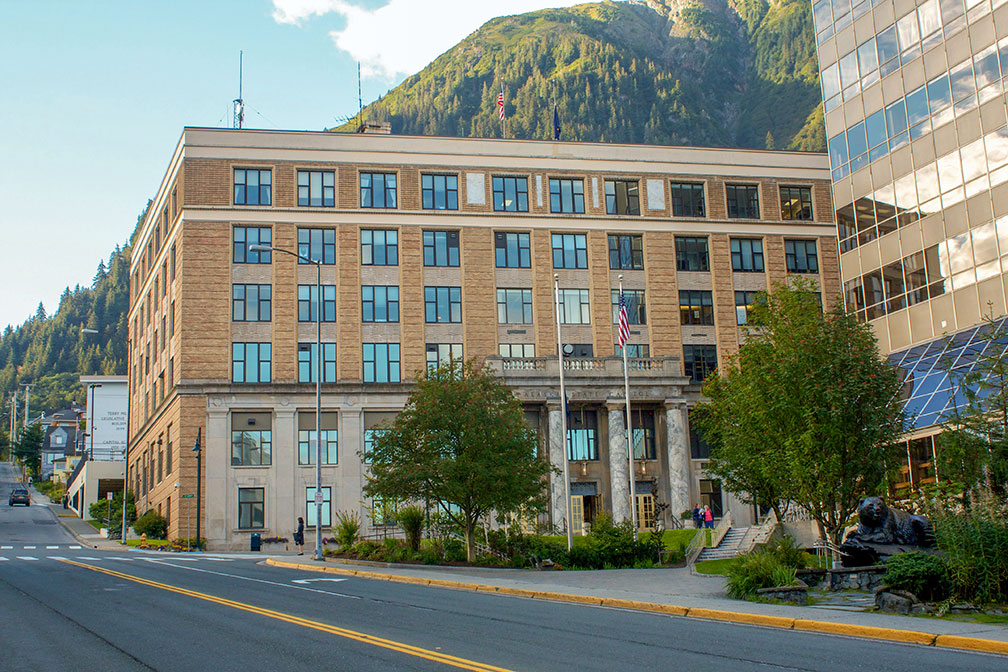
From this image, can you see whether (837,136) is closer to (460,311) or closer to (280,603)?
(460,311)

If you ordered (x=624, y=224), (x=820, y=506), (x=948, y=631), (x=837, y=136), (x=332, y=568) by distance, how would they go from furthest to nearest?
(x=624, y=224)
(x=837, y=136)
(x=332, y=568)
(x=820, y=506)
(x=948, y=631)

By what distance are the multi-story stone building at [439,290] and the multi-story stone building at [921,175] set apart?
2123cm

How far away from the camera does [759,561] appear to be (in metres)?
23.1

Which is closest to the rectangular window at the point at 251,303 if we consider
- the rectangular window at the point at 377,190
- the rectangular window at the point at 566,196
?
the rectangular window at the point at 377,190

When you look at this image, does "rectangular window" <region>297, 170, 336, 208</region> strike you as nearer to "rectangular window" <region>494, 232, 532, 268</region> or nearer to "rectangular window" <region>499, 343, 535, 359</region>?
"rectangular window" <region>494, 232, 532, 268</region>

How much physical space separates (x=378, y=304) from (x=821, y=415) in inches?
1644

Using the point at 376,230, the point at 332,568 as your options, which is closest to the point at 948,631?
the point at 332,568

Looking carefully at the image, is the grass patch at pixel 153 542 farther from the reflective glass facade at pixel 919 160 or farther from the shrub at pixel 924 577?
the shrub at pixel 924 577

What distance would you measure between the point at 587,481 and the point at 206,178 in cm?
3074

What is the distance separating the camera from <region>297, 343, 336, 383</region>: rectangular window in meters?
63.9

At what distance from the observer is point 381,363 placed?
Result: 64.9 m

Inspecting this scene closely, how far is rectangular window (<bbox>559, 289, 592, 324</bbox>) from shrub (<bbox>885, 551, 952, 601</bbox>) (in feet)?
158

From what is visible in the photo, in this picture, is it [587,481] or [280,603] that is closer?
[280,603]

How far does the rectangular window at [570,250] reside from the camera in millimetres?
68562
